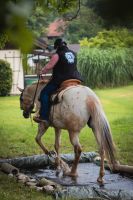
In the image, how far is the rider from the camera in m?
8.52

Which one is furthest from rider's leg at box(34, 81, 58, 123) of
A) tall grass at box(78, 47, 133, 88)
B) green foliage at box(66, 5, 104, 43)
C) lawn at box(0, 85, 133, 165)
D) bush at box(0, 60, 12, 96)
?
green foliage at box(66, 5, 104, 43)

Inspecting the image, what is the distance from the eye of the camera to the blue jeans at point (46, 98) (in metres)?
8.57

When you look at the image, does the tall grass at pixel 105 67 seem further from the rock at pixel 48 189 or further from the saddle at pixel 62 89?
the rock at pixel 48 189

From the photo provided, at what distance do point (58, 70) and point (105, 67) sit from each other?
2149 centimetres

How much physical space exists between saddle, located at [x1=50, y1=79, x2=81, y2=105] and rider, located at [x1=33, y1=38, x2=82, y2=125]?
90mm

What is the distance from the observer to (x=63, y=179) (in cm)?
819

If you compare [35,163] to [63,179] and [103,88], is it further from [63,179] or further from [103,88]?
[103,88]

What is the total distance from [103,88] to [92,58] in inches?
82.8

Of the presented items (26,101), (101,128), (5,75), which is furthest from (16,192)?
(5,75)

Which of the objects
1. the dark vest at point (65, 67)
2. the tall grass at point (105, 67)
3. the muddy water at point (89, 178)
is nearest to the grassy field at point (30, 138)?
the muddy water at point (89, 178)

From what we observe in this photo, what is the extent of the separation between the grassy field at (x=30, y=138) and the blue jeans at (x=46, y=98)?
142 centimetres

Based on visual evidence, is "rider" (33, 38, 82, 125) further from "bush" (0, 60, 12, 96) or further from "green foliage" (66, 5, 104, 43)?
"green foliage" (66, 5, 104, 43)

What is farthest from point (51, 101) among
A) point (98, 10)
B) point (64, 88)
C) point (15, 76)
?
point (15, 76)

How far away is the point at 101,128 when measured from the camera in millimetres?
7676
